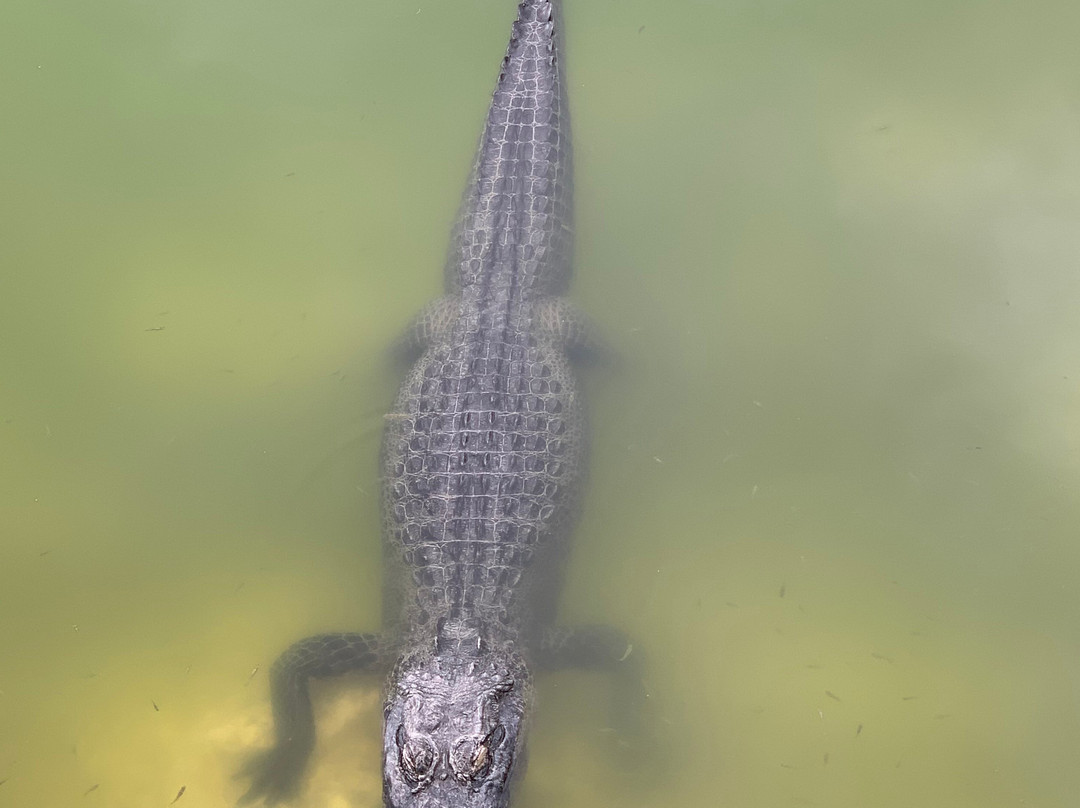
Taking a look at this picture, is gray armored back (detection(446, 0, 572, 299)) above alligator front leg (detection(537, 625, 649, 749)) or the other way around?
above

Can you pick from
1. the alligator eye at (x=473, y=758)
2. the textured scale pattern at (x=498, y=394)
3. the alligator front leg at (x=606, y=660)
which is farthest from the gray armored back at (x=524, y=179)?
the alligator eye at (x=473, y=758)

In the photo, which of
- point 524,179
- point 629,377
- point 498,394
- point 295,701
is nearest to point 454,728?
point 295,701

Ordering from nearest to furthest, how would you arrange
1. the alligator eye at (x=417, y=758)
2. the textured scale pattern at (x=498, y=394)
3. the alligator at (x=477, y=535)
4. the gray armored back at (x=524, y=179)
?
the alligator eye at (x=417, y=758) < the alligator at (x=477, y=535) < the textured scale pattern at (x=498, y=394) < the gray armored back at (x=524, y=179)

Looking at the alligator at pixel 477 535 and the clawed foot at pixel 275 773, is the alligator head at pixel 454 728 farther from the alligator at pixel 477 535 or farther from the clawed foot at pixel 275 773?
the clawed foot at pixel 275 773

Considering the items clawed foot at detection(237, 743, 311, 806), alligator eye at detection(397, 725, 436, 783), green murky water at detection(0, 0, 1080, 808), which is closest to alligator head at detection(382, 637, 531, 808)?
alligator eye at detection(397, 725, 436, 783)

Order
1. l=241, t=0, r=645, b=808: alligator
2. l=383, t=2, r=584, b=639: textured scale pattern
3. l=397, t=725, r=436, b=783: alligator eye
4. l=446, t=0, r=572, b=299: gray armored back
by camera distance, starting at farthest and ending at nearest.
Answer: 1. l=446, t=0, r=572, b=299: gray armored back
2. l=383, t=2, r=584, b=639: textured scale pattern
3. l=241, t=0, r=645, b=808: alligator
4. l=397, t=725, r=436, b=783: alligator eye

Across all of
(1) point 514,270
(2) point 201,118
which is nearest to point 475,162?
(1) point 514,270

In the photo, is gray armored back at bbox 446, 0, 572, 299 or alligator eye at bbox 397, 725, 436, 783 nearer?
alligator eye at bbox 397, 725, 436, 783

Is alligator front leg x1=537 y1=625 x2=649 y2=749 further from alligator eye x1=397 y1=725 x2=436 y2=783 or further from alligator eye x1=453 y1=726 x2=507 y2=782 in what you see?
alligator eye x1=397 y1=725 x2=436 y2=783
